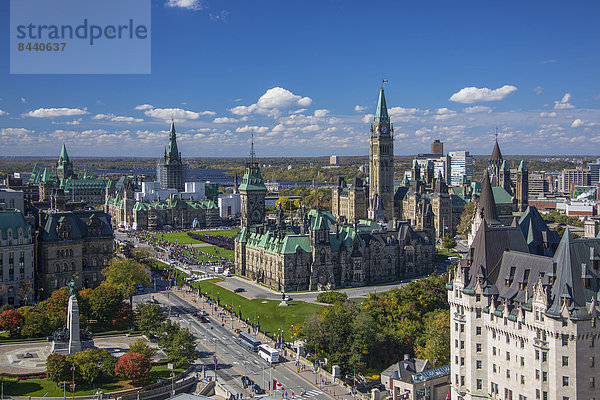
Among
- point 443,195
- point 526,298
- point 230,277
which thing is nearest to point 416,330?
point 526,298

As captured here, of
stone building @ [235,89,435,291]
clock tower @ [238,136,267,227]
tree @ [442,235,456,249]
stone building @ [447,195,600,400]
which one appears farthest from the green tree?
tree @ [442,235,456,249]

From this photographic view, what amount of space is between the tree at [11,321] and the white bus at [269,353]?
31.7 m

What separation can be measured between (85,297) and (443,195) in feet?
413

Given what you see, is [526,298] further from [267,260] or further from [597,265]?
[267,260]

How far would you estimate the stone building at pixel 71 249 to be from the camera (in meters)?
101

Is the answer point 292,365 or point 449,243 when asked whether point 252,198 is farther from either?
point 292,365

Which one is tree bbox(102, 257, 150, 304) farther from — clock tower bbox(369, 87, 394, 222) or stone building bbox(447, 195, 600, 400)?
clock tower bbox(369, 87, 394, 222)

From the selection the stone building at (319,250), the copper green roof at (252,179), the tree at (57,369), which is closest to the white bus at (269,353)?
the tree at (57,369)

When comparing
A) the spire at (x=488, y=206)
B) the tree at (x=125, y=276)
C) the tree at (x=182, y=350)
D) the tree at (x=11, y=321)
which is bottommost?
the tree at (x=182, y=350)

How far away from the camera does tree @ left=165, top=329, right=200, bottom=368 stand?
69.4 m

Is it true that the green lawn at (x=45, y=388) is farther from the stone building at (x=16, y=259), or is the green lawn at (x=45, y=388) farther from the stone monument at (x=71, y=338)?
the stone building at (x=16, y=259)

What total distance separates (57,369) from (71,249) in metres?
44.9

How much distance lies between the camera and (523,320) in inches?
2341

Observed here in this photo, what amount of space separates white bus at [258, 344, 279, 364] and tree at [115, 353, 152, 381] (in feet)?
54.6
